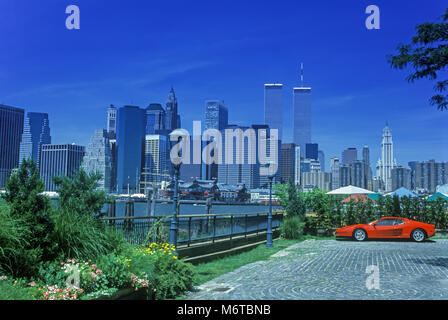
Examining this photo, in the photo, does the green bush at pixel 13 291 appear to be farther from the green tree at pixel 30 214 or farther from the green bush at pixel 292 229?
the green bush at pixel 292 229

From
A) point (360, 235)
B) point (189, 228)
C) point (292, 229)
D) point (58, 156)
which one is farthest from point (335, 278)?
point (58, 156)

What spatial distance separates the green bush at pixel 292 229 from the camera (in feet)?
78.0

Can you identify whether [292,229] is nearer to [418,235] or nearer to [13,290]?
[418,235]

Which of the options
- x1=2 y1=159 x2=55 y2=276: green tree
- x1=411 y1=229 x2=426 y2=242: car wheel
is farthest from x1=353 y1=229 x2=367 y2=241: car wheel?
x1=2 y1=159 x2=55 y2=276: green tree

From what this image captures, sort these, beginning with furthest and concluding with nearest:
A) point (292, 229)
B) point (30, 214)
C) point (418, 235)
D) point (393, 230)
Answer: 1. point (292, 229)
2. point (393, 230)
3. point (418, 235)
4. point (30, 214)

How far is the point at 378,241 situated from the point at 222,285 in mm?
14446

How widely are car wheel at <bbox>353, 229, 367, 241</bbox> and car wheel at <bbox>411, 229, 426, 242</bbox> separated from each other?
7.73 feet

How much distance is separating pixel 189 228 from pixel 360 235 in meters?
11.8

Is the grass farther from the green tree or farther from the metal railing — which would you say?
the green tree

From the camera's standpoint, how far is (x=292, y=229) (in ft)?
78.1

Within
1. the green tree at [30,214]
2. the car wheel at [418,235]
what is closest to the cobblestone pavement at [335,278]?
the green tree at [30,214]

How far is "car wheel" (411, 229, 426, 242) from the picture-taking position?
68.8 feet
